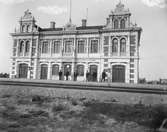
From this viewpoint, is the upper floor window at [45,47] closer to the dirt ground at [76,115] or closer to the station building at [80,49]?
the station building at [80,49]

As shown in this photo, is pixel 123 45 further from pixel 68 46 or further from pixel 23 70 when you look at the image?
pixel 23 70

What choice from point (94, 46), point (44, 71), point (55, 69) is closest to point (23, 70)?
point (44, 71)

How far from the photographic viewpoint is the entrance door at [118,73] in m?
28.1

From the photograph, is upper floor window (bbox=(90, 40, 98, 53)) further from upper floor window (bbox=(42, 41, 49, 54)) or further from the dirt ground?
the dirt ground

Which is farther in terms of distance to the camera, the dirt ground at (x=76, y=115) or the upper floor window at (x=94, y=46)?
the upper floor window at (x=94, y=46)

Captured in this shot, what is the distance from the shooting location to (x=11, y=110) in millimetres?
12070

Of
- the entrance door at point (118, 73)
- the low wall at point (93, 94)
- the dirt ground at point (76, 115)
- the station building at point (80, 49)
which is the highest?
the station building at point (80, 49)

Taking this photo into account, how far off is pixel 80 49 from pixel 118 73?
752cm

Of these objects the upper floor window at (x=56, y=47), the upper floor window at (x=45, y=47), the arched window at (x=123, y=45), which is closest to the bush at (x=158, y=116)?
the arched window at (x=123, y=45)

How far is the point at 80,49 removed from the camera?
3089 cm

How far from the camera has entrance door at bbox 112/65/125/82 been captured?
2808 cm

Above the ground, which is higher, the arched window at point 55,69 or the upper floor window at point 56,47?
the upper floor window at point 56,47

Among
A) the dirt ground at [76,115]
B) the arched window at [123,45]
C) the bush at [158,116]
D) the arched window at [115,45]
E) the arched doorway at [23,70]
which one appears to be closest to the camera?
the dirt ground at [76,115]

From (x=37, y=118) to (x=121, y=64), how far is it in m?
19.7
